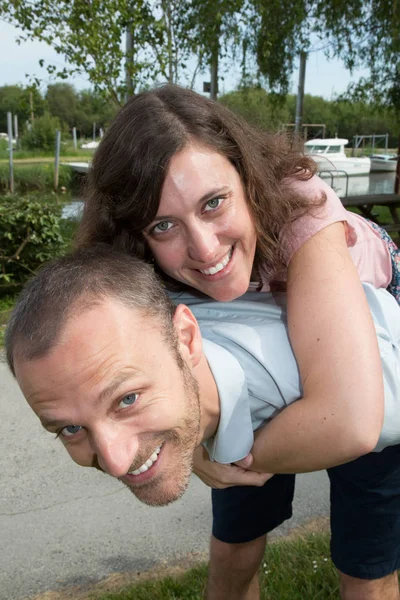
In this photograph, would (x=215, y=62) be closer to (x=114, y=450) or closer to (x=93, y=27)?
(x=93, y=27)

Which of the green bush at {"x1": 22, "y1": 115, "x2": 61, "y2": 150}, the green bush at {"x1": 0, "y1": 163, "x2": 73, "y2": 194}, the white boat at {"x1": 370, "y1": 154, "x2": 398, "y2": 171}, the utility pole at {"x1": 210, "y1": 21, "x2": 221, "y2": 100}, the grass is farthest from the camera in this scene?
the green bush at {"x1": 22, "y1": 115, "x2": 61, "y2": 150}

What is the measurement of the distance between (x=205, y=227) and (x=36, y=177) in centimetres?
2277

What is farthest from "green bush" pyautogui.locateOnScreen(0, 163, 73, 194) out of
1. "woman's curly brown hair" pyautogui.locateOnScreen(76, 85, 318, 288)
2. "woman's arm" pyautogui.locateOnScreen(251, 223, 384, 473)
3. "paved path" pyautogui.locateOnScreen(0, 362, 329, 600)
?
"woman's arm" pyautogui.locateOnScreen(251, 223, 384, 473)

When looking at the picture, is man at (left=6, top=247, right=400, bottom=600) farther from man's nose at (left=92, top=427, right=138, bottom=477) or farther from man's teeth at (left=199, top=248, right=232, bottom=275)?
man's teeth at (left=199, top=248, right=232, bottom=275)

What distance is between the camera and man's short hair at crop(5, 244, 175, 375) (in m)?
1.32

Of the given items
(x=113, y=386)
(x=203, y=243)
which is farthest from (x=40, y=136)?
(x=113, y=386)

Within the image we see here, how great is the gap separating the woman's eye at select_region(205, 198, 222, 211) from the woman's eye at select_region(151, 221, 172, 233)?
113mm

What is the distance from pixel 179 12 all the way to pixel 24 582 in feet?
24.8

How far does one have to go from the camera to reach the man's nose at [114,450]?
131 cm

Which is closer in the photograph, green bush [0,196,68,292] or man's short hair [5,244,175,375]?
man's short hair [5,244,175,375]

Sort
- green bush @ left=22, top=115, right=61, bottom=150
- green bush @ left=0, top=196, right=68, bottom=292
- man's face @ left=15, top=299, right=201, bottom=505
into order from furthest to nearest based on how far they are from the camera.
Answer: green bush @ left=22, top=115, right=61, bottom=150 < green bush @ left=0, top=196, right=68, bottom=292 < man's face @ left=15, top=299, right=201, bottom=505

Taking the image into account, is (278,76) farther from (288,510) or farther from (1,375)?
(288,510)

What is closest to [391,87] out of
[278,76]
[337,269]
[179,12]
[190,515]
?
[278,76]

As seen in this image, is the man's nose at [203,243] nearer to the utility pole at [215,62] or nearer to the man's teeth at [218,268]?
the man's teeth at [218,268]
